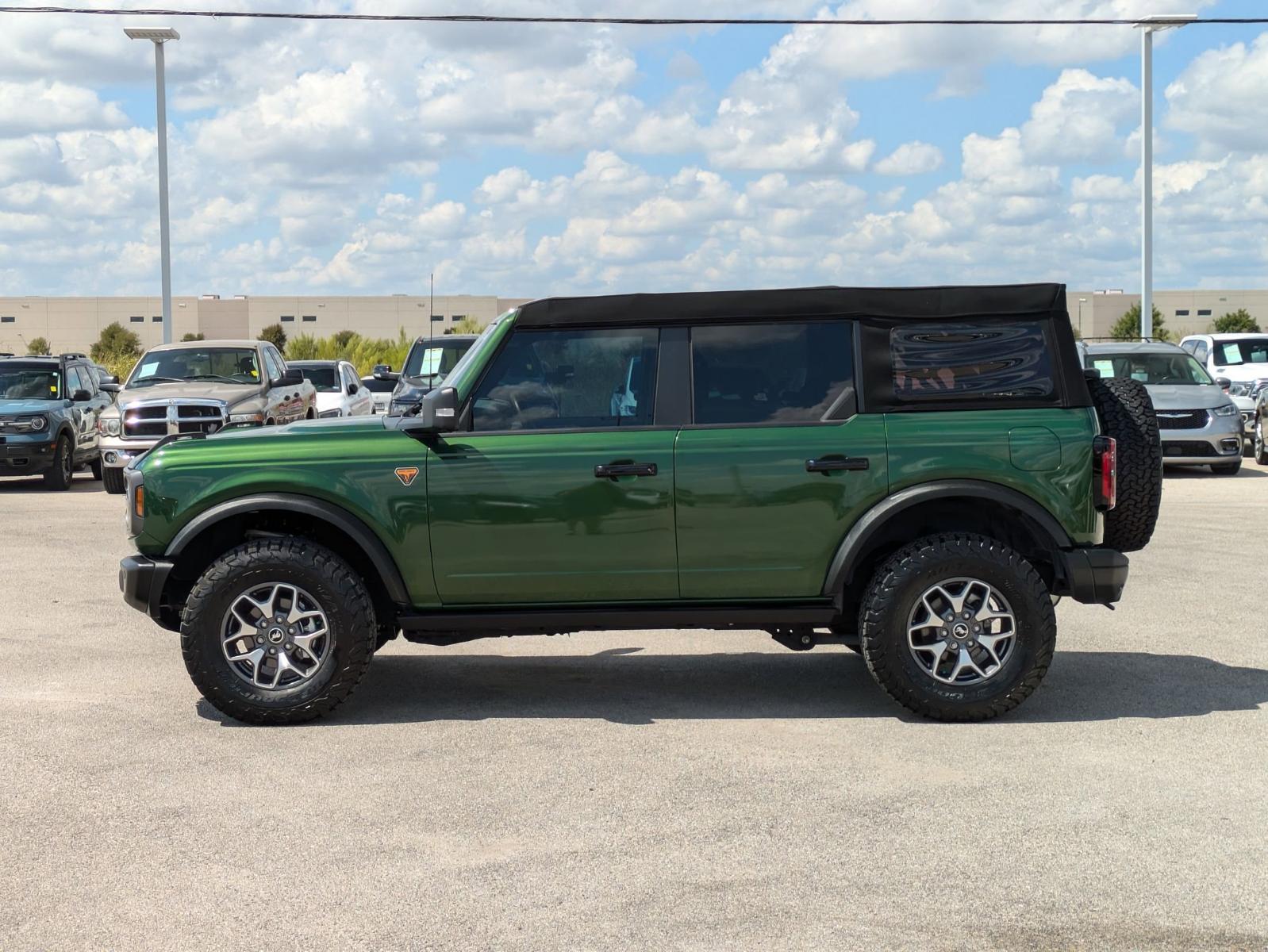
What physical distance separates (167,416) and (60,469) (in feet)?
8.04

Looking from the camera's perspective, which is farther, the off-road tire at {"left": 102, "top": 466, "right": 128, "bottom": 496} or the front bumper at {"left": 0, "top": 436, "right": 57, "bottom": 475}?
the front bumper at {"left": 0, "top": 436, "right": 57, "bottom": 475}

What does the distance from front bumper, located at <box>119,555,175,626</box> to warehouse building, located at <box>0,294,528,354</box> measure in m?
99.7

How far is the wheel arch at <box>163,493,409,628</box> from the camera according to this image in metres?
7.05

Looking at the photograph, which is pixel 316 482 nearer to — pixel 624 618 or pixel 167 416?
pixel 624 618

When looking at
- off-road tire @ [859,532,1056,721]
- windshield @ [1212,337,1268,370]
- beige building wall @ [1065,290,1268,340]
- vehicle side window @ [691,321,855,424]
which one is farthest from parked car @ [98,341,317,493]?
beige building wall @ [1065,290,1268,340]

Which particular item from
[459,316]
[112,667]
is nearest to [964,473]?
[112,667]

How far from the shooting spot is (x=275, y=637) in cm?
706

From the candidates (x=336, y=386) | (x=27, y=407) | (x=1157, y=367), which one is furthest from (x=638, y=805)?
(x=336, y=386)

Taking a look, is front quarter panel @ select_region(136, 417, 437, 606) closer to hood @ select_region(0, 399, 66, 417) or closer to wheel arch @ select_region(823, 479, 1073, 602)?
wheel arch @ select_region(823, 479, 1073, 602)

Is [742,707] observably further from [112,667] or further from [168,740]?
[112,667]

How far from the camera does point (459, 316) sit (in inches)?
3944

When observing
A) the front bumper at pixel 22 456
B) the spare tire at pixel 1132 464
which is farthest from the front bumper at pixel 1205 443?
the front bumper at pixel 22 456

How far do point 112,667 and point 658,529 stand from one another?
11.1ft

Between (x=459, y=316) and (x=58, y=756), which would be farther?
(x=459, y=316)
